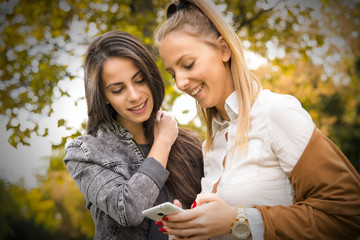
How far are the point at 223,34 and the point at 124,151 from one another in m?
1.12

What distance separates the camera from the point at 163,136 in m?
2.39

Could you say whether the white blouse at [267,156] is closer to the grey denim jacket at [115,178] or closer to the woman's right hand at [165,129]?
the grey denim jacket at [115,178]

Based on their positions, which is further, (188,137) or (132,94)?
(188,137)

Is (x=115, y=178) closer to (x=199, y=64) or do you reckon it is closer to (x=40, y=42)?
(x=199, y=64)

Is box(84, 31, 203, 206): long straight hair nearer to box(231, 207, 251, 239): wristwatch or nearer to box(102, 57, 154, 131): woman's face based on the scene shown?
box(102, 57, 154, 131): woman's face

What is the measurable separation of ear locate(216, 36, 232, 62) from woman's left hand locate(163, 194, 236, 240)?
0.89 metres

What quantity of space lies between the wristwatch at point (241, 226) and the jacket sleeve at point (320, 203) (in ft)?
0.31

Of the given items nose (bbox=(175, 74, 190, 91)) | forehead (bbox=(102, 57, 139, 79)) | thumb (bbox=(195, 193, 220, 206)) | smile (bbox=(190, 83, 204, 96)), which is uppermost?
forehead (bbox=(102, 57, 139, 79))

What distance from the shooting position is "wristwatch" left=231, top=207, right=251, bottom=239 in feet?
5.24

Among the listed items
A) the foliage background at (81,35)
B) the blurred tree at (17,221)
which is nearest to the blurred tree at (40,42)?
the foliage background at (81,35)

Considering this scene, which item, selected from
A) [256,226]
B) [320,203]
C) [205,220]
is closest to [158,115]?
[205,220]

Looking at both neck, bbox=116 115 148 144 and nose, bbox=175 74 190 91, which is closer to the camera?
nose, bbox=175 74 190 91

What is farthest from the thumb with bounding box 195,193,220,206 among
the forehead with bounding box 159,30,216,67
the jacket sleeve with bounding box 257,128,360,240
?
the forehead with bounding box 159,30,216,67

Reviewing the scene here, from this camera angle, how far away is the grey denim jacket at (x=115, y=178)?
1.95m
